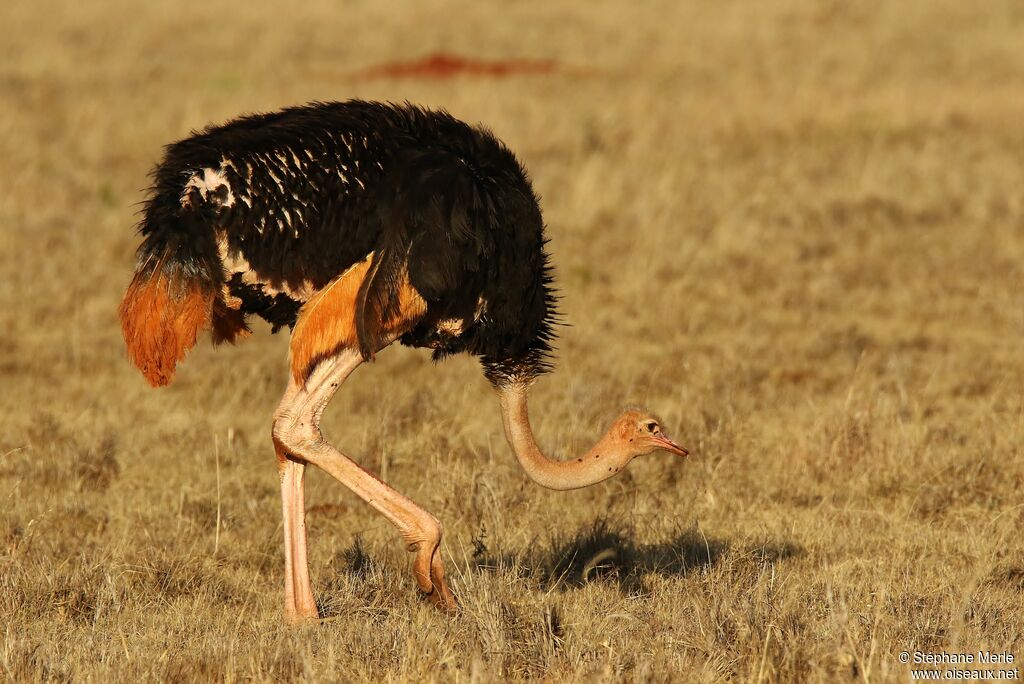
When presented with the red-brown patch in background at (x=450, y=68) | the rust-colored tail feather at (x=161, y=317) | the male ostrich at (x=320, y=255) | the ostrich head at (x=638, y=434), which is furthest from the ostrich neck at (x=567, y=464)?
the red-brown patch in background at (x=450, y=68)

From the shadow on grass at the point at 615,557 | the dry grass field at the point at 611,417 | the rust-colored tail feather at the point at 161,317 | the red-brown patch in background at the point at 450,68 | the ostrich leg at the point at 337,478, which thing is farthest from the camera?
the red-brown patch in background at the point at 450,68

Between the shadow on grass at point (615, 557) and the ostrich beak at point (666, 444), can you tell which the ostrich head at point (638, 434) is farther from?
the shadow on grass at point (615, 557)

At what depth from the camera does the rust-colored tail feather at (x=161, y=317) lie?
504 cm

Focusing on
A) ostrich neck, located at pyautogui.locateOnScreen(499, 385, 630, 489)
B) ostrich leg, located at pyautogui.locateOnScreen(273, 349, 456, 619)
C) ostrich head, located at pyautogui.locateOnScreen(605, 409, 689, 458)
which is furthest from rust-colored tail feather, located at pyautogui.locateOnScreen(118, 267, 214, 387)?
ostrich head, located at pyautogui.locateOnScreen(605, 409, 689, 458)

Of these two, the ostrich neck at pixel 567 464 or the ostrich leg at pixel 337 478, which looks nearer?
the ostrich leg at pixel 337 478

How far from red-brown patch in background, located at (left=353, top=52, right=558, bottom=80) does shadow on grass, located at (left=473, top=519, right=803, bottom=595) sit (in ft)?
42.2

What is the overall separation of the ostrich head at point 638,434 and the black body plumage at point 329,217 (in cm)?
70

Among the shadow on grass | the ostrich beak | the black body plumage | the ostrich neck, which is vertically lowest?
the shadow on grass

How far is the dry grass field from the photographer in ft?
16.1

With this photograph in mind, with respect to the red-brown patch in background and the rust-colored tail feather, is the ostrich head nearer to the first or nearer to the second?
the rust-colored tail feather

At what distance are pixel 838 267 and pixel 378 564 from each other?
615 cm

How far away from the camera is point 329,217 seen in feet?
16.8

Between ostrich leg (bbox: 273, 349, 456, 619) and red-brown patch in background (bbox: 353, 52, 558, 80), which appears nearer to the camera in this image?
ostrich leg (bbox: 273, 349, 456, 619)

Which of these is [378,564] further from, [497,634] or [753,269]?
[753,269]
